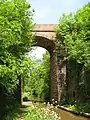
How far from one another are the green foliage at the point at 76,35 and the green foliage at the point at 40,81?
5119mm

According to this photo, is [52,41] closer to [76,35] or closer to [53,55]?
[53,55]

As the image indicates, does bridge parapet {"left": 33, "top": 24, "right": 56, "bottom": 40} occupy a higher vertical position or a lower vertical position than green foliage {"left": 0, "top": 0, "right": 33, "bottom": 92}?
higher

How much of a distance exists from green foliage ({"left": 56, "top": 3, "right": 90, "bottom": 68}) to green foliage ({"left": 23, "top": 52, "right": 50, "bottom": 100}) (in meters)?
5.12

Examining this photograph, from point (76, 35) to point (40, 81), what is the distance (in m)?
23.0

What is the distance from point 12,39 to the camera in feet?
59.5

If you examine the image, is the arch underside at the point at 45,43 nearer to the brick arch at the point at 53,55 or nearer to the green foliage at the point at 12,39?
the brick arch at the point at 53,55

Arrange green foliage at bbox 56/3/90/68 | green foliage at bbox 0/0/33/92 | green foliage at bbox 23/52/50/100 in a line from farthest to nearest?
green foliage at bbox 23/52/50/100 → green foliage at bbox 56/3/90/68 → green foliage at bbox 0/0/33/92

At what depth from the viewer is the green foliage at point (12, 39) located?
17.6 metres

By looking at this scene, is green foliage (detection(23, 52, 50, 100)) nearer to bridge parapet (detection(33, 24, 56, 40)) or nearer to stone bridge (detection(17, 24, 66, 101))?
stone bridge (detection(17, 24, 66, 101))

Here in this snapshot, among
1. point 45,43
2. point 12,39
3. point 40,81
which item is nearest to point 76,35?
point 45,43

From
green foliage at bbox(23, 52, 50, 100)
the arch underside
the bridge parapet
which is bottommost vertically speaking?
green foliage at bbox(23, 52, 50, 100)

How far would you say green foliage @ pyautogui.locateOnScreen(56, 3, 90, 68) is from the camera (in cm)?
2461

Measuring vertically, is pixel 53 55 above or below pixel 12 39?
above

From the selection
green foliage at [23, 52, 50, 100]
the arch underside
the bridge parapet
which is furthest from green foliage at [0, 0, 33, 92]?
green foliage at [23, 52, 50, 100]
